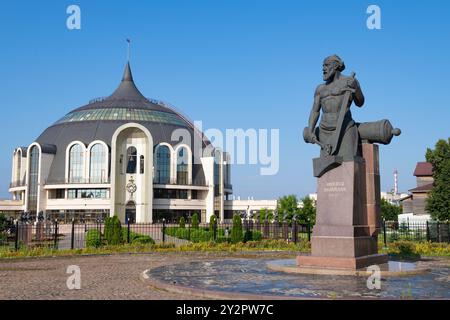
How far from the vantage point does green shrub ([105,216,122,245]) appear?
27381 millimetres

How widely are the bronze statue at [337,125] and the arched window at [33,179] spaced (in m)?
73.5

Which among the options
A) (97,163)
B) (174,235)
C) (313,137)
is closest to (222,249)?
(313,137)

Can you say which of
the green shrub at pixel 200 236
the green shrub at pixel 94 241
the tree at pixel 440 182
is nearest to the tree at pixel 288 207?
the tree at pixel 440 182

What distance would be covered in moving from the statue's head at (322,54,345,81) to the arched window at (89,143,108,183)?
6634cm

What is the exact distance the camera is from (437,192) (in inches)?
1567

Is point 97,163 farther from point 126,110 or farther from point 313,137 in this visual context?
point 313,137

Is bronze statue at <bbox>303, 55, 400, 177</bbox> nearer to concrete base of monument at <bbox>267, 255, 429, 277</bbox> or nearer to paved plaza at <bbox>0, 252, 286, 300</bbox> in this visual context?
concrete base of monument at <bbox>267, 255, 429, 277</bbox>

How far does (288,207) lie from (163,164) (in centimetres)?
2447

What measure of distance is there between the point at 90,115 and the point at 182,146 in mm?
17644

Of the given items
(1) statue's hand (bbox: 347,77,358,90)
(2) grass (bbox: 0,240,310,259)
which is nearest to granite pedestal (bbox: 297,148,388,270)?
(1) statue's hand (bbox: 347,77,358,90)

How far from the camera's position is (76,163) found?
78750 millimetres

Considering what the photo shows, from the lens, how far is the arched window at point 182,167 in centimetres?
8019
